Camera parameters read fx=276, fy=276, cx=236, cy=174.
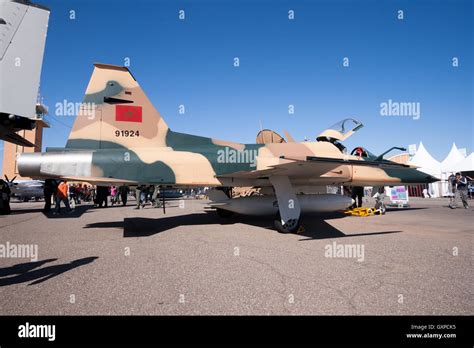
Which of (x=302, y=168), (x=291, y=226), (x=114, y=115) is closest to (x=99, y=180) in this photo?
(x=114, y=115)

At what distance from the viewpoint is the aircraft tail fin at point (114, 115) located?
296 inches

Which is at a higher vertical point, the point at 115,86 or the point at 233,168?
the point at 115,86

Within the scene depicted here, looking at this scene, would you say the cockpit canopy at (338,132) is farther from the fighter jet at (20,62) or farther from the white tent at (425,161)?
the white tent at (425,161)

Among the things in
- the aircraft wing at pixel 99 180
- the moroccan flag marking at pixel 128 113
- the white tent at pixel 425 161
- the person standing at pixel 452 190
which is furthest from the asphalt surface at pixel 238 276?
the white tent at pixel 425 161

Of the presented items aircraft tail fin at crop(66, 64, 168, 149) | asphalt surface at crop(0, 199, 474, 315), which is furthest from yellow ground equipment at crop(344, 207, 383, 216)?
aircraft tail fin at crop(66, 64, 168, 149)

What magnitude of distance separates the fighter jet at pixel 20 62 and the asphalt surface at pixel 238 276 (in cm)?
211

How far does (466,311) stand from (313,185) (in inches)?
304

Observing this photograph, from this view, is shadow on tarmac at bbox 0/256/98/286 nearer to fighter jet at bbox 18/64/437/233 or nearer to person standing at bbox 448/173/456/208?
fighter jet at bbox 18/64/437/233

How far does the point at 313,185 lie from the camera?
10.3 m

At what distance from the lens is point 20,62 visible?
→ 4.24 meters

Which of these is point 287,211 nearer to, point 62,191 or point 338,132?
point 338,132

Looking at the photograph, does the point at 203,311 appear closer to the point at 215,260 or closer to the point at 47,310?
the point at 47,310

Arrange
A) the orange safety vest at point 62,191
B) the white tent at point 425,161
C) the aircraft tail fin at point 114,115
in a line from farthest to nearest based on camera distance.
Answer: the white tent at point 425,161 < the orange safety vest at point 62,191 < the aircraft tail fin at point 114,115
